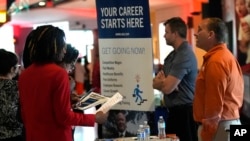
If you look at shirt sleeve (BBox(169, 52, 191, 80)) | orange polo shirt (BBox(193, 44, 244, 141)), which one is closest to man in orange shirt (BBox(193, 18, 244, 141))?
orange polo shirt (BBox(193, 44, 244, 141))

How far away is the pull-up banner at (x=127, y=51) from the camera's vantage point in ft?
12.8

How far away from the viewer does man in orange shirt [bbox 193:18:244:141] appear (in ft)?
11.7

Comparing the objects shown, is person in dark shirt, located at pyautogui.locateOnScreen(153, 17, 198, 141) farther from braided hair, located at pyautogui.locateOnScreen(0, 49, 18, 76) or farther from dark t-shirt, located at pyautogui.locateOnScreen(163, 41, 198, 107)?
braided hair, located at pyautogui.locateOnScreen(0, 49, 18, 76)

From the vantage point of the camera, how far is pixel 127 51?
3.98m

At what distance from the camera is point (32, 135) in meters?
2.98

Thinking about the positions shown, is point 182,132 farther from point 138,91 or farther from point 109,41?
point 109,41

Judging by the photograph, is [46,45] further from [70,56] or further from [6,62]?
[6,62]

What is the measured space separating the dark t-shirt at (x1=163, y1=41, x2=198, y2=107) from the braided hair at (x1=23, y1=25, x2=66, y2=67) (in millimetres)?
1461

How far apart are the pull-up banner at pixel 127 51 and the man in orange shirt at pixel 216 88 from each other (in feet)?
1.35

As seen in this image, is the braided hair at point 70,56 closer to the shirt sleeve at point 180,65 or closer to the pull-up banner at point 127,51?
the pull-up banner at point 127,51

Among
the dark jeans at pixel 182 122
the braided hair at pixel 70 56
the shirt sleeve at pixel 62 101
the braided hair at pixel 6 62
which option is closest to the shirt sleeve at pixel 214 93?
the dark jeans at pixel 182 122

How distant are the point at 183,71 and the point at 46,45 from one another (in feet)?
5.22

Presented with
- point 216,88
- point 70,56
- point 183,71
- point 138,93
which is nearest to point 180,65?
point 183,71

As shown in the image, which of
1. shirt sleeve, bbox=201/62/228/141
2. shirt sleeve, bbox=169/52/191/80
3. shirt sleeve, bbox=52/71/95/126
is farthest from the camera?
shirt sleeve, bbox=169/52/191/80
